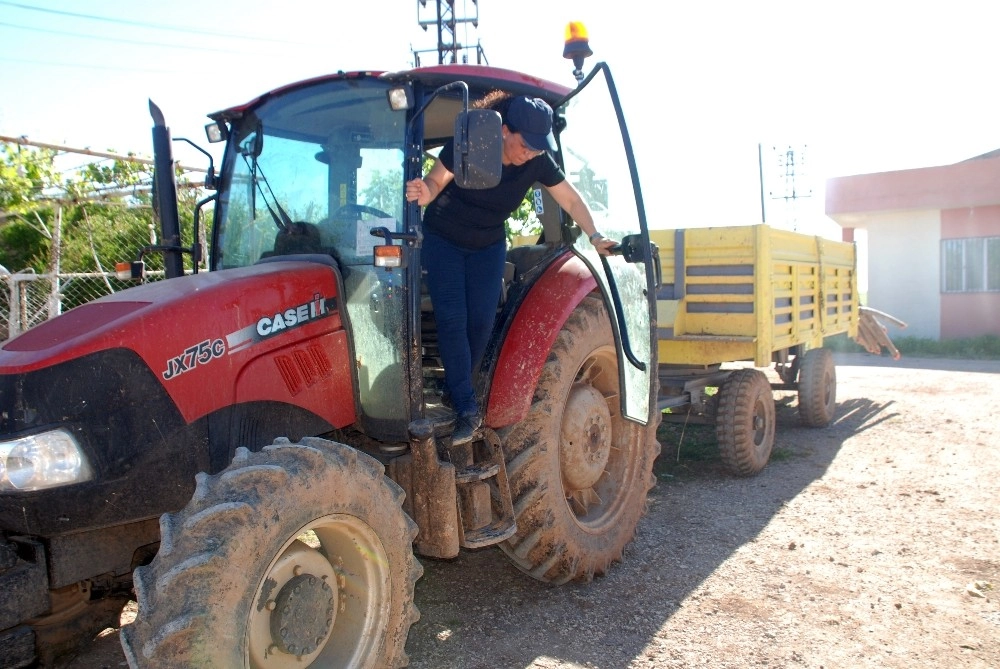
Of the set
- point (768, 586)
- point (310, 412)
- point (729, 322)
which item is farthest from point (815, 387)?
point (310, 412)

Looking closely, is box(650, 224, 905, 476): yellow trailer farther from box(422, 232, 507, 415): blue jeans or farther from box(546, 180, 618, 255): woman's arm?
box(422, 232, 507, 415): blue jeans

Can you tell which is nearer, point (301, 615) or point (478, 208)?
point (301, 615)

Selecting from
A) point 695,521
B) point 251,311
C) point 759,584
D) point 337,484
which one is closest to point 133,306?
point 251,311

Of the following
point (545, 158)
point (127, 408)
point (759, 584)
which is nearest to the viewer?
point (127, 408)

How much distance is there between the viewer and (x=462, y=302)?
338 centimetres

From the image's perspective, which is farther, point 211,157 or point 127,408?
point 211,157

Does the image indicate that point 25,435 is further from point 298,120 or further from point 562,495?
point 562,495

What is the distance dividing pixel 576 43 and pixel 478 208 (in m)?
0.97

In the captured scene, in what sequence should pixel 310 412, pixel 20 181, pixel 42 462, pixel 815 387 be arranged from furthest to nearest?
pixel 20 181, pixel 815 387, pixel 310 412, pixel 42 462

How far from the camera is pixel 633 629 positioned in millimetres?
3621

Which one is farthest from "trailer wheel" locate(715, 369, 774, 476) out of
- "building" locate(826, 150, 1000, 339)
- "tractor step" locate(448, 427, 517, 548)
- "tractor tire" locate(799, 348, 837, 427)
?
"building" locate(826, 150, 1000, 339)

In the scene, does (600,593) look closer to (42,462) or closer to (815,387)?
(42,462)

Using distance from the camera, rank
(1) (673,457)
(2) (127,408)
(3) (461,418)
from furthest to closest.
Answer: (1) (673,457) → (3) (461,418) → (2) (127,408)

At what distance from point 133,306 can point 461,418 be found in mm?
1365
